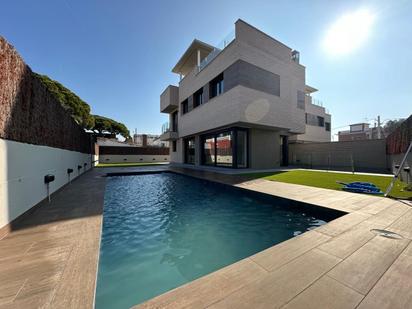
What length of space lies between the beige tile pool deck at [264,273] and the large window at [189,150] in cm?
1523

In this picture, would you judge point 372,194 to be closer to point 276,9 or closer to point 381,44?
point 381,44

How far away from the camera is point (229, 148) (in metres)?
13.3

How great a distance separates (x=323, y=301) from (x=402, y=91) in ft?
60.9

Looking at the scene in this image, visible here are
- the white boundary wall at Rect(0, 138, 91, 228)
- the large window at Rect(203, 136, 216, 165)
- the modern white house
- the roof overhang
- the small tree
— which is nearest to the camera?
the white boundary wall at Rect(0, 138, 91, 228)

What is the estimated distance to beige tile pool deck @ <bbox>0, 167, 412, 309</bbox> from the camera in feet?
4.70

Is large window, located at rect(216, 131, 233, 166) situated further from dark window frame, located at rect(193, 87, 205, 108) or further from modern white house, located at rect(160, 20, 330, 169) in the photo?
dark window frame, located at rect(193, 87, 205, 108)

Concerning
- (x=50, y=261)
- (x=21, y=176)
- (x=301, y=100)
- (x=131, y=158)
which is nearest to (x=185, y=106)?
(x=301, y=100)

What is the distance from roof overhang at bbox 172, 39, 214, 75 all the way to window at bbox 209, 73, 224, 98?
3.96 m

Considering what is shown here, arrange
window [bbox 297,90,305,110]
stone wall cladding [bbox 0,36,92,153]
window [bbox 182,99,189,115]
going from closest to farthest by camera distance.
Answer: stone wall cladding [bbox 0,36,92,153], window [bbox 297,90,305,110], window [bbox 182,99,189,115]

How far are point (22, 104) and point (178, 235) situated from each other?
4.02m

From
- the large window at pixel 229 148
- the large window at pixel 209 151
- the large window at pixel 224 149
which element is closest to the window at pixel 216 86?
the large window at pixel 229 148

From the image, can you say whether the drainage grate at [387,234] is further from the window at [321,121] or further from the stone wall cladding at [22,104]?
the window at [321,121]

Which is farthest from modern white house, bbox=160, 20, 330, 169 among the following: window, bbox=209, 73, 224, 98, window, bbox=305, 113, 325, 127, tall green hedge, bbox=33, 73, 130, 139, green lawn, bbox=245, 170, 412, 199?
tall green hedge, bbox=33, 73, 130, 139

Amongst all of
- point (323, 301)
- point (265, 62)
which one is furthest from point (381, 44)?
point (323, 301)
